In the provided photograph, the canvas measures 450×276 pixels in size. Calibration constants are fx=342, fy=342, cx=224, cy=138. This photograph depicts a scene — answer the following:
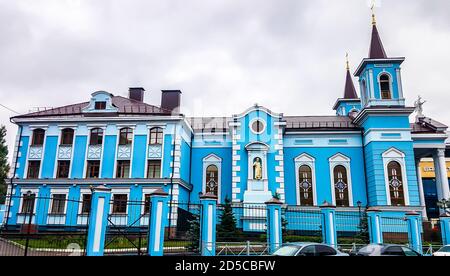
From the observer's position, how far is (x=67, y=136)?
82.3 ft

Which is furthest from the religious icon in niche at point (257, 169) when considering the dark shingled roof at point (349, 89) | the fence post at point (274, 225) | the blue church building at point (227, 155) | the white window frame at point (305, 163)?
the dark shingled roof at point (349, 89)

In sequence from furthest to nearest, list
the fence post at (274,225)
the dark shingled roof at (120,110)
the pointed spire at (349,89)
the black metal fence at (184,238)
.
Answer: the pointed spire at (349,89) → the dark shingled roof at (120,110) → the black metal fence at (184,238) → the fence post at (274,225)

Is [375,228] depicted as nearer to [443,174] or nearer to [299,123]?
[443,174]

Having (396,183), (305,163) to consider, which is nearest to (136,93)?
(305,163)

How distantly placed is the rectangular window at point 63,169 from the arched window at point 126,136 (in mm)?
4101

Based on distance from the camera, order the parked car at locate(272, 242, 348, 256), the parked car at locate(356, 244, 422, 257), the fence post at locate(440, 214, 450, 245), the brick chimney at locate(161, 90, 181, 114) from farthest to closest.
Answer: the brick chimney at locate(161, 90, 181, 114) → the fence post at locate(440, 214, 450, 245) → the parked car at locate(356, 244, 422, 257) → the parked car at locate(272, 242, 348, 256)

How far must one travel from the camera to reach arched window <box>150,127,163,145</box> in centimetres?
2445

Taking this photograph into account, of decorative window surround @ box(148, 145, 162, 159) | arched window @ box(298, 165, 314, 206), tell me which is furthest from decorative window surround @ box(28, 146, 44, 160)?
arched window @ box(298, 165, 314, 206)

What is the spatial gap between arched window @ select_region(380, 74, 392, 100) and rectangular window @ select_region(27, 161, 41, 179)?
84.4 feet

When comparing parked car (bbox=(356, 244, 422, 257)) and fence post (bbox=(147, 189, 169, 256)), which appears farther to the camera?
fence post (bbox=(147, 189, 169, 256))

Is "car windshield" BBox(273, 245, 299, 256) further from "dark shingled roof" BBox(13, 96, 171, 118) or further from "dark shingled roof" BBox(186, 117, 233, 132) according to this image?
"dark shingled roof" BBox(186, 117, 233, 132)

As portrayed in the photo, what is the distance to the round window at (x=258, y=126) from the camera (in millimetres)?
25672

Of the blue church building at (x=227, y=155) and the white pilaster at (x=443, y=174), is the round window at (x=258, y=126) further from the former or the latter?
the white pilaster at (x=443, y=174)
